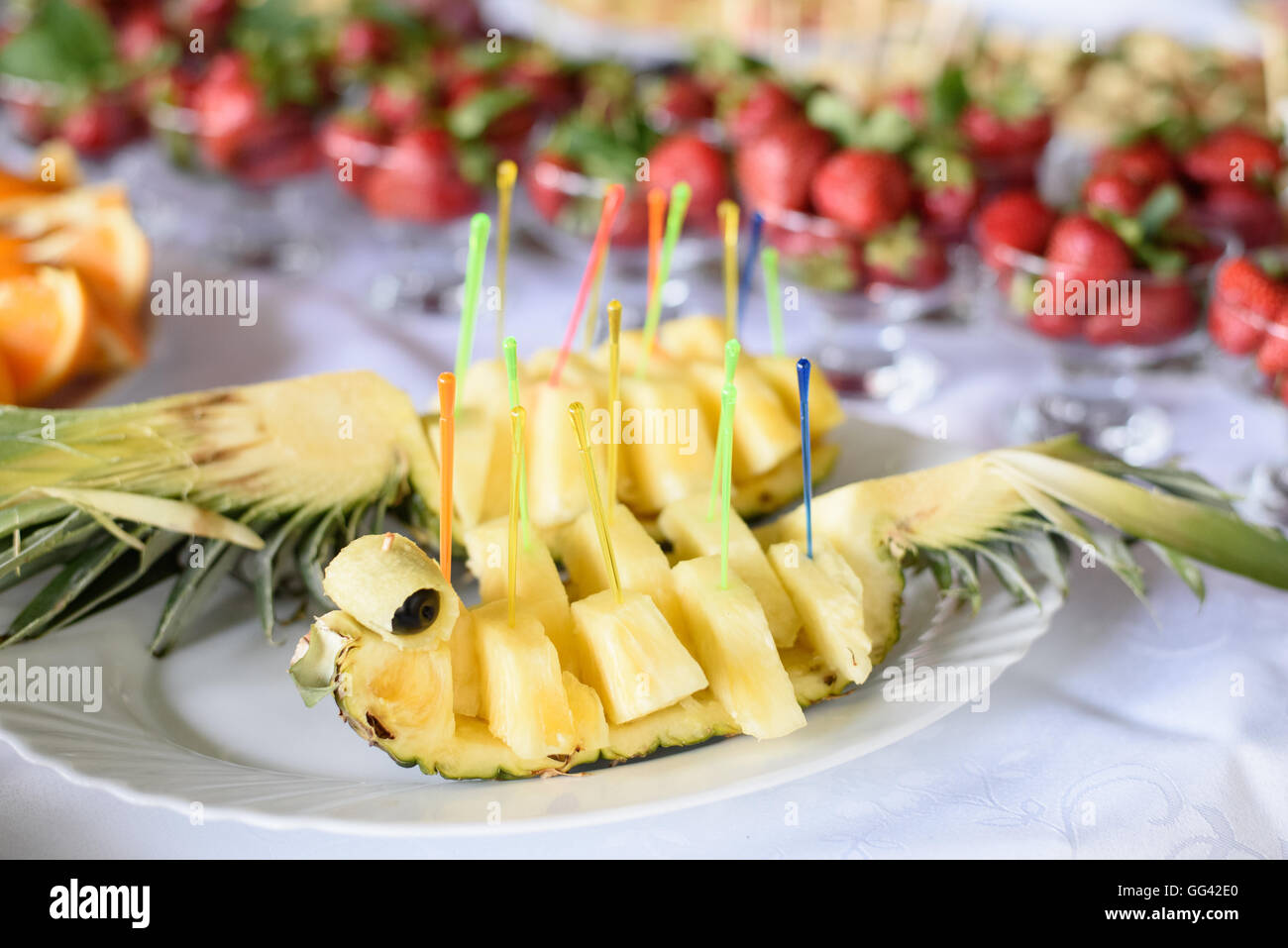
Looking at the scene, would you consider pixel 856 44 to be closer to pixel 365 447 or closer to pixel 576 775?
pixel 365 447

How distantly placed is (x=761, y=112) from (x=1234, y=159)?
0.56m

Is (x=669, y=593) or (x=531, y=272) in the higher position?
(x=531, y=272)

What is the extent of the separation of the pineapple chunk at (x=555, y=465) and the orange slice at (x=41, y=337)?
0.53 meters

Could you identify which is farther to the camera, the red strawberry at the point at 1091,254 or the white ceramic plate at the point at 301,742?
the red strawberry at the point at 1091,254

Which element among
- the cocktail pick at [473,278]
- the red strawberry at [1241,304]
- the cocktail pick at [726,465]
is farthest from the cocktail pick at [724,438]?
the red strawberry at [1241,304]

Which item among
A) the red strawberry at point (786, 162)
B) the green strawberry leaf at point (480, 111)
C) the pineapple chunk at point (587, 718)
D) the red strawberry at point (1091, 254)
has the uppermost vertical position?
the green strawberry leaf at point (480, 111)

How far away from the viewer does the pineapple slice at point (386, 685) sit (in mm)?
742

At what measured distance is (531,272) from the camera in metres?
1.69

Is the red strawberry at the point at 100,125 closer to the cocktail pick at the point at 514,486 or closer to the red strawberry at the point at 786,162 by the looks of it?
the red strawberry at the point at 786,162

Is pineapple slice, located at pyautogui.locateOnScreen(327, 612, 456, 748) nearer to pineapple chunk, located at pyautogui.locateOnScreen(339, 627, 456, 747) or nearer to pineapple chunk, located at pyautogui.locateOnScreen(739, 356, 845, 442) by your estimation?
pineapple chunk, located at pyautogui.locateOnScreen(339, 627, 456, 747)

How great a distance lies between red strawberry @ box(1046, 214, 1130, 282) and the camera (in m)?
1.23

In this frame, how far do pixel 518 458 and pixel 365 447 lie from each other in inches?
8.5

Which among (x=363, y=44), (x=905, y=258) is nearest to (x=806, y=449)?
(x=905, y=258)
